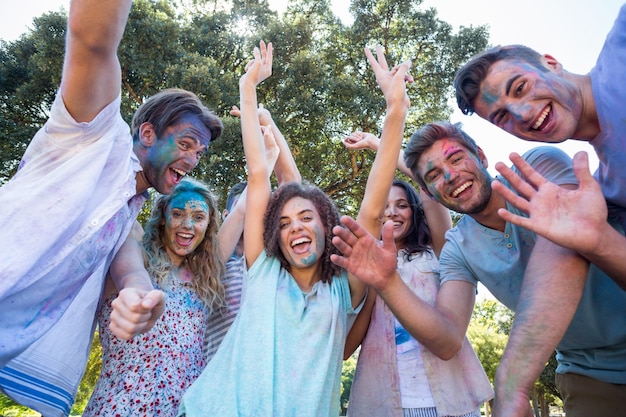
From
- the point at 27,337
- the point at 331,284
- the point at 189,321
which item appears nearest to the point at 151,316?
the point at 27,337

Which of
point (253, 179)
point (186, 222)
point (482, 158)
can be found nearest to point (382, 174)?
point (253, 179)

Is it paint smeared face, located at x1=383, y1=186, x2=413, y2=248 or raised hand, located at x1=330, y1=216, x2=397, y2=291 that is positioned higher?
paint smeared face, located at x1=383, y1=186, x2=413, y2=248

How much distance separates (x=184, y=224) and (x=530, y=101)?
7.53 feet

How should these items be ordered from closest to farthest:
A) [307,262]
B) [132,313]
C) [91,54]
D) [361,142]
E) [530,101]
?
[91,54] < [132,313] < [530,101] < [307,262] < [361,142]

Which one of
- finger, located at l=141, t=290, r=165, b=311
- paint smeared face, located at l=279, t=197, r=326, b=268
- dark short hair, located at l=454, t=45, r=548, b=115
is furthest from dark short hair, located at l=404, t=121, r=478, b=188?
finger, located at l=141, t=290, r=165, b=311

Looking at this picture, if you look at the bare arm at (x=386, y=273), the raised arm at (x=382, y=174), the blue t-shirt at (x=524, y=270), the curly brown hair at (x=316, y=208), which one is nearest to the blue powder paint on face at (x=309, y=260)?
the curly brown hair at (x=316, y=208)

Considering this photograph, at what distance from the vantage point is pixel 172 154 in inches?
118

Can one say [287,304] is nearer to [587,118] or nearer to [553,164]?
[553,164]

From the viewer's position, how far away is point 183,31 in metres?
10.8

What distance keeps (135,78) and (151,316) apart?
9089mm

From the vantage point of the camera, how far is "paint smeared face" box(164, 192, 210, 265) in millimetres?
3150

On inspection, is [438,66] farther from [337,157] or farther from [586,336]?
[586,336]

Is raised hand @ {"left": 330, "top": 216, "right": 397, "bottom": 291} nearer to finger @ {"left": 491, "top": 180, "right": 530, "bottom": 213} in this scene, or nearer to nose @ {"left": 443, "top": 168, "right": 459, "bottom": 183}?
finger @ {"left": 491, "top": 180, "right": 530, "bottom": 213}

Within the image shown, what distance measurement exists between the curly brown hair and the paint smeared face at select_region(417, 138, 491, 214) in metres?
0.70
